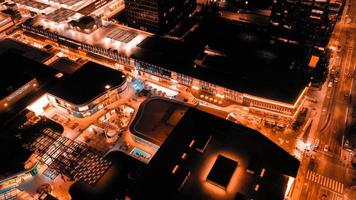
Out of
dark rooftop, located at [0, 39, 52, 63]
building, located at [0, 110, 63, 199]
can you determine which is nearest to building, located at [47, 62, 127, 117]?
building, located at [0, 110, 63, 199]

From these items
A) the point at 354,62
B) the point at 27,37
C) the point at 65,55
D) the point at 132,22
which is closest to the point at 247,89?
the point at 354,62

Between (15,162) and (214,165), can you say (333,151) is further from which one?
(15,162)

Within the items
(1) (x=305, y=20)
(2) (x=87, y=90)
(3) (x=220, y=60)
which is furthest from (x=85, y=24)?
(1) (x=305, y=20)

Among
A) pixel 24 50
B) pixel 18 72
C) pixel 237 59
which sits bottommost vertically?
pixel 18 72

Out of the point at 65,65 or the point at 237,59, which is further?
the point at 65,65

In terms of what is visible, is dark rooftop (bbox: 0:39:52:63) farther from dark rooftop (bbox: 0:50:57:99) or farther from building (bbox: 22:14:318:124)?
building (bbox: 22:14:318:124)

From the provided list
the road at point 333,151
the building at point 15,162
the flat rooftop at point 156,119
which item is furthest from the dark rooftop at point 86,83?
the road at point 333,151

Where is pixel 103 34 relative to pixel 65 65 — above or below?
above

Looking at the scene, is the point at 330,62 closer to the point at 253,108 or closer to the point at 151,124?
the point at 253,108
